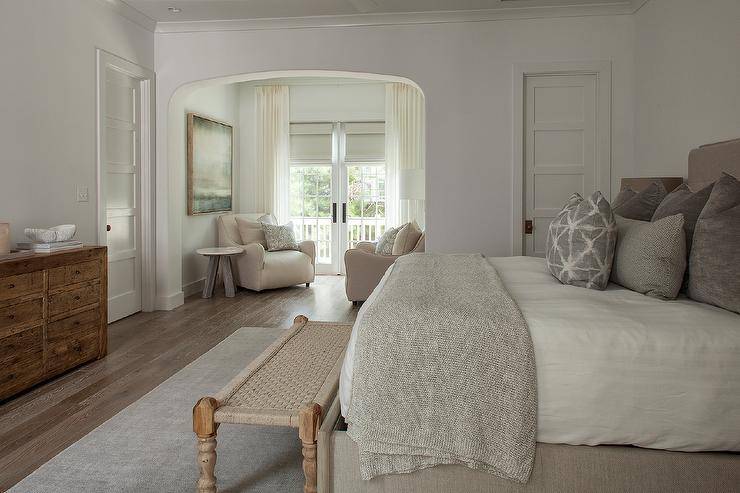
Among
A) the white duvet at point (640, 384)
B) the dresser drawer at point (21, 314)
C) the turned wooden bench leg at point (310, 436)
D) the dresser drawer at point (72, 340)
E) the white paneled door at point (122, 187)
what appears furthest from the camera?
the white paneled door at point (122, 187)

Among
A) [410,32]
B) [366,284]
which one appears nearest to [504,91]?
[410,32]

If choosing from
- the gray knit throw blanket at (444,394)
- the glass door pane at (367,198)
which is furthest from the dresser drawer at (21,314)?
the glass door pane at (367,198)

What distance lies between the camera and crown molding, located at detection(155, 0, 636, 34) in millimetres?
4887

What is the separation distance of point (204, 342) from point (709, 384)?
357 cm

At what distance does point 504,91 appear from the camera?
5051 mm

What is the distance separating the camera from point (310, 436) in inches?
75.1

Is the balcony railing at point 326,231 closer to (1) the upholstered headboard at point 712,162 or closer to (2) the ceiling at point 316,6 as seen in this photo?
(2) the ceiling at point 316,6

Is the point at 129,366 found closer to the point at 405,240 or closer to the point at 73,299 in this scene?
the point at 73,299

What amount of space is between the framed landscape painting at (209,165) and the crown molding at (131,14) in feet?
4.09

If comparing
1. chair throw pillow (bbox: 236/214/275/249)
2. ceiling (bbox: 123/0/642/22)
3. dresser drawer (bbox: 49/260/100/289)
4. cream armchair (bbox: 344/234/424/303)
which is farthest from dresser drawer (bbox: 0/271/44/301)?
chair throw pillow (bbox: 236/214/275/249)

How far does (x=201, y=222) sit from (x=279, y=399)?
5.18 metres

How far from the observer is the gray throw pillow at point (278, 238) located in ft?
23.7

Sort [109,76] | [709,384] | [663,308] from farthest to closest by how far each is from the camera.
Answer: [109,76]
[663,308]
[709,384]

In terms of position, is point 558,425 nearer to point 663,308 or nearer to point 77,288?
point 663,308
